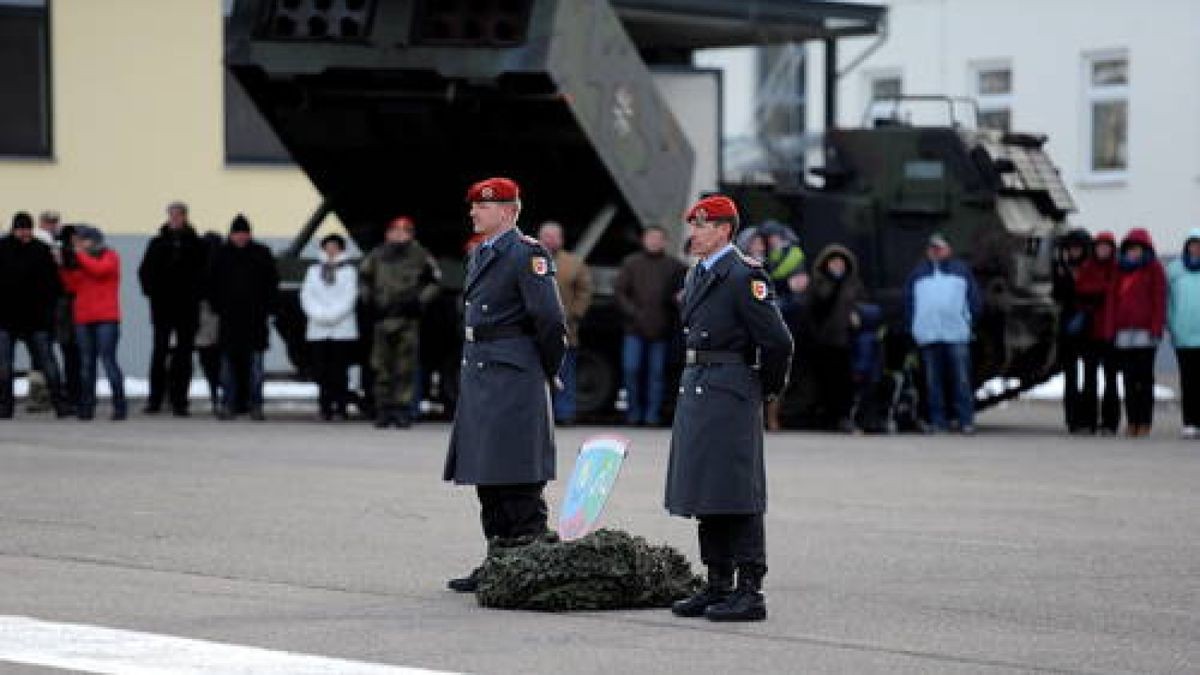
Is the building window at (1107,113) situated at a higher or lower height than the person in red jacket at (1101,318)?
higher

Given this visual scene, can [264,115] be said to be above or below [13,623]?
above

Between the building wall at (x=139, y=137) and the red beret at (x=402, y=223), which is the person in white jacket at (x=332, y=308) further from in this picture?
the building wall at (x=139, y=137)

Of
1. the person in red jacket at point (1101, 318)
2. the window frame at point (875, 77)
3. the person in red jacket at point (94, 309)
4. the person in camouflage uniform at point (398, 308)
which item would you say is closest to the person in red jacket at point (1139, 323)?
the person in red jacket at point (1101, 318)

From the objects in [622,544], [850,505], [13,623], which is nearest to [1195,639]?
[622,544]

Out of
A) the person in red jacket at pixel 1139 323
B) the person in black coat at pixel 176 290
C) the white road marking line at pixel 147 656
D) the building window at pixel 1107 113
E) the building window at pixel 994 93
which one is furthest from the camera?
the building window at pixel 994 93

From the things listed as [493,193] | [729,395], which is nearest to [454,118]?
[493,193]

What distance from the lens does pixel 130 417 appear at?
25.7m

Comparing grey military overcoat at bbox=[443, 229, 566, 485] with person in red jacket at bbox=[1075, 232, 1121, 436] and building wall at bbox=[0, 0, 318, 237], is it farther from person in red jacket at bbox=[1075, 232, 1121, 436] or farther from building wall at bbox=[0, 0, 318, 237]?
building wall at bbox=[0, 0, 318, 237]

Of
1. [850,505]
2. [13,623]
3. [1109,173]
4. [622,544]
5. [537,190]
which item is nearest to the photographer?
[13,623]

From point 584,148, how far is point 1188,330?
16.5 feet

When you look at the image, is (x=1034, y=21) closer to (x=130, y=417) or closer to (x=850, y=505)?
(x=130, y=417)

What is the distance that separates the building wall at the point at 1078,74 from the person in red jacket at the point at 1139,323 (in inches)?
516

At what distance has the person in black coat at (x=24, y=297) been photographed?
982 inches

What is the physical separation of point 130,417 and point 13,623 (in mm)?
14906
